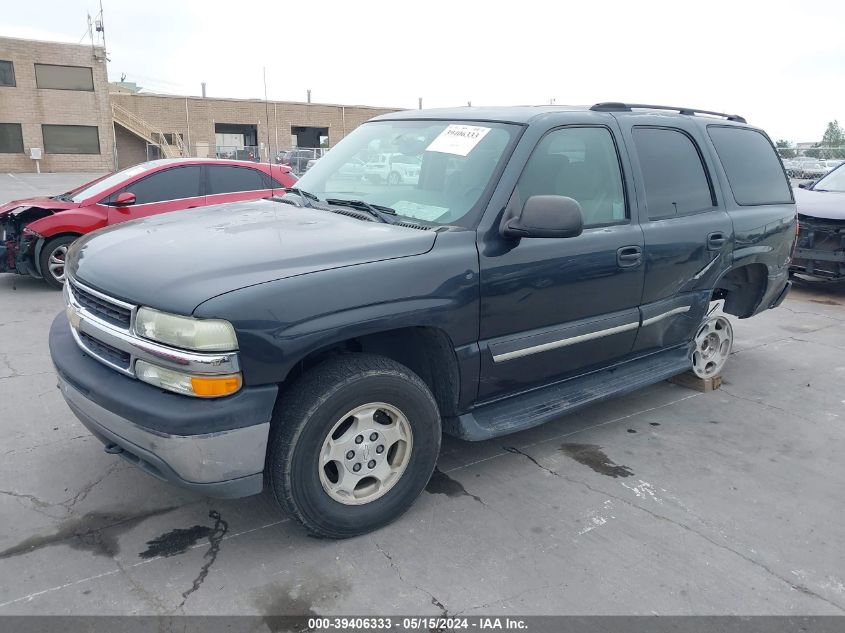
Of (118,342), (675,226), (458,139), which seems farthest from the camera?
(675,226)

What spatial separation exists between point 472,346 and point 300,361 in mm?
855

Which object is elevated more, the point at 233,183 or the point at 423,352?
the point at 233,183

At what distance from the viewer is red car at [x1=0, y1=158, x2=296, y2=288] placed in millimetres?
7652

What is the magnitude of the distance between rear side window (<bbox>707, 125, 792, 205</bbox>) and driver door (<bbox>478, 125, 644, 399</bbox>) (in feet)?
4.18

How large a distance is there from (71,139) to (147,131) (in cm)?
598

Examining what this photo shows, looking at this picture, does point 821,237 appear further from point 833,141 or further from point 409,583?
point 833,141

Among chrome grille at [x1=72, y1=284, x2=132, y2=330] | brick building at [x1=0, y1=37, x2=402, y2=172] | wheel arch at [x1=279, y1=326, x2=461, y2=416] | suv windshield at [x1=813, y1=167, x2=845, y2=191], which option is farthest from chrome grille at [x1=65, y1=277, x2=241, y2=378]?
brick building at [x1=0, y1=37, x2=402, y2=172]

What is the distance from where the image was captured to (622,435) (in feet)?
13.7

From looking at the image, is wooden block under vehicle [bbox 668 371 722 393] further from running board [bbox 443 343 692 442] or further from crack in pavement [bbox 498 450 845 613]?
crack in pavement [bbox 498 450 845 613]

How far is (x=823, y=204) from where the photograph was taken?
8195 millimetres

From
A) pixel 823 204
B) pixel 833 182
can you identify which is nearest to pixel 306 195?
pixel 823 204

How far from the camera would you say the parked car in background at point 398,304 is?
→ 252 cm

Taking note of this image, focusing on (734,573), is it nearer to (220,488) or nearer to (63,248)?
(220,488)

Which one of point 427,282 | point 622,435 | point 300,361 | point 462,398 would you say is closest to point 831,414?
point 622,435
